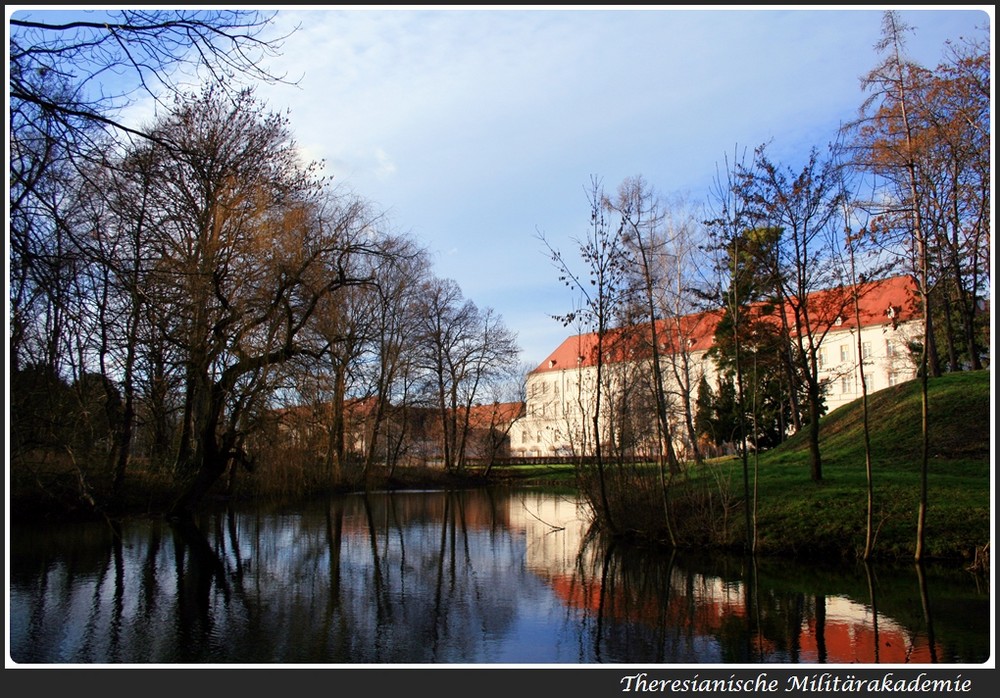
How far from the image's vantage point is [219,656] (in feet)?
23.2

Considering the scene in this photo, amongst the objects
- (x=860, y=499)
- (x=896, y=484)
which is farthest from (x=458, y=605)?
(x=896, y=484)

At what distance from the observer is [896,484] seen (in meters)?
14.3

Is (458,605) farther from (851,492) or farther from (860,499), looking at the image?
(851,492)

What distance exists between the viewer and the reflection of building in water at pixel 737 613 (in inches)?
285

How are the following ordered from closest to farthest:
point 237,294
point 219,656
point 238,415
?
point 219,656
point 237,294
point 238,415

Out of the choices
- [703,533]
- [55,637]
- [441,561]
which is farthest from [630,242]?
[55,637]

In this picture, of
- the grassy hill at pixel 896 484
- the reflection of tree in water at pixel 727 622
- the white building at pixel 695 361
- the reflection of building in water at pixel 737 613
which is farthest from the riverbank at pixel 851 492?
the reflection of building in water at pixel 737 613

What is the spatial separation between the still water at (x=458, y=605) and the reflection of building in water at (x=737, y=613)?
4cm

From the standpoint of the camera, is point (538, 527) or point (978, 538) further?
point (538, 527)

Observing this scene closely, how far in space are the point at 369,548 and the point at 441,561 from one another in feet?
7.28

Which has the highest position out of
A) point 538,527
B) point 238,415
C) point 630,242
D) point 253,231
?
point 253,231

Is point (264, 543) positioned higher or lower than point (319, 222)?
lower
